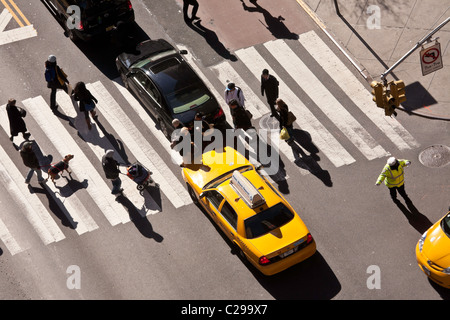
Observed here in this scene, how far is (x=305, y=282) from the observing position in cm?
1709

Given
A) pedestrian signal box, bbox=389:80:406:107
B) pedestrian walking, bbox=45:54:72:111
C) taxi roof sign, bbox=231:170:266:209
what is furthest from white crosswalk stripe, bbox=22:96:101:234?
pedestrian signal box, bbox=389:80:406:107

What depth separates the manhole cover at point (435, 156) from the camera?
64.0 ft

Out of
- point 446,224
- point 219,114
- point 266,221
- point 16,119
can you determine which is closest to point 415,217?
point 446,224

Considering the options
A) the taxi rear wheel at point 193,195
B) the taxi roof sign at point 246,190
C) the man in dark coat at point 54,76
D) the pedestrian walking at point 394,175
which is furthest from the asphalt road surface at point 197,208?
the taxi roof sign at point 246,190

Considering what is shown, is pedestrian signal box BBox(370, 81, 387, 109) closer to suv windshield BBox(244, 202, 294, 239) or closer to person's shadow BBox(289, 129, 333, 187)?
person's shadow BBox(289, 129, 333, 187)

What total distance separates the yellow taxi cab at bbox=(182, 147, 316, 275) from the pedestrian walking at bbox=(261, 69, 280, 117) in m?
3.71

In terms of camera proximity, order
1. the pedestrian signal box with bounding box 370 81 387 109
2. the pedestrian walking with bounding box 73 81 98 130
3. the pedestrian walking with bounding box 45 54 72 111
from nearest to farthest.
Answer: the pedestrian signal box with bounding box 370 81 387 109
the pedestrian walking with bounding box 73 81 98 130
the pedestrian walking with bounding box 45 54 72 111

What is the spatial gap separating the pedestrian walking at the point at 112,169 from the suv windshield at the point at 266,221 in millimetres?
4273

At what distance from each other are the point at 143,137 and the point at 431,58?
348 inches

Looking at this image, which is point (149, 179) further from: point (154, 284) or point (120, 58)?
point (120, 58)

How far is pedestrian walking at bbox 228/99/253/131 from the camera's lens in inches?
Answer: 782

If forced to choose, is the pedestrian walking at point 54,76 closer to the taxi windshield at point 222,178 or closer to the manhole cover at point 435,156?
the taxi windshield at point 222,178

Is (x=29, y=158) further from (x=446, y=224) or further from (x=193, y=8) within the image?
(x=446, y=224)

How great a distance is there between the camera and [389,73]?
2233 cm
